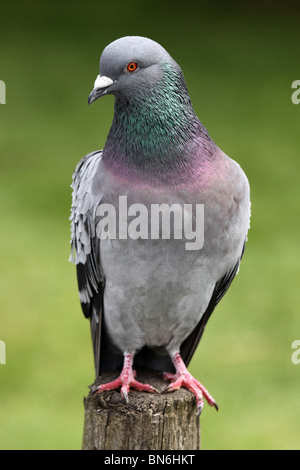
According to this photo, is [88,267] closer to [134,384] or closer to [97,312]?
[97,312]

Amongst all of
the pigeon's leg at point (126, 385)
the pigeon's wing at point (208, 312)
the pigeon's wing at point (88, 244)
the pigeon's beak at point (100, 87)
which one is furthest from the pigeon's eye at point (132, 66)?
the pigeon's leg at point (126, 385)

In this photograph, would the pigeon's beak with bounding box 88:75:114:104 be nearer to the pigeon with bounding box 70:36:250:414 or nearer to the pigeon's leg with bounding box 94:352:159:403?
the pigeon with bounding box 70:36:250:414

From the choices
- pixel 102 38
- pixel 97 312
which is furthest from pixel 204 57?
pixel 97 312

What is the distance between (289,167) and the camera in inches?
511

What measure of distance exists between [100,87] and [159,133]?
0.40 metres

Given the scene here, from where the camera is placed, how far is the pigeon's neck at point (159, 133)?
3969mm

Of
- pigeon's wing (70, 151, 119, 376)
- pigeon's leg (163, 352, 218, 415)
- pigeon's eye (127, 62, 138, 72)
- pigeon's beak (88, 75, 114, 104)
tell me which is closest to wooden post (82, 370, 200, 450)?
pigeon's leg (163, 352, 218, 415)

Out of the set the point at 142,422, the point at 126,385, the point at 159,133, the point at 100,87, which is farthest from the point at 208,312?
the point at 100,87

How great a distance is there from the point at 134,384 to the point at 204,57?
39.0ft

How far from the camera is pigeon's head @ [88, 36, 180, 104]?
3781 millimetres

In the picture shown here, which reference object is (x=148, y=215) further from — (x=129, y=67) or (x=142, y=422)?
(x=142, y=422)

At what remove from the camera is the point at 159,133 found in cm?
400

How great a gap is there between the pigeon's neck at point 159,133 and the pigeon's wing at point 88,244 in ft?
1.01

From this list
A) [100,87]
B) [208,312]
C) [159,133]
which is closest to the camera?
[100,87]
